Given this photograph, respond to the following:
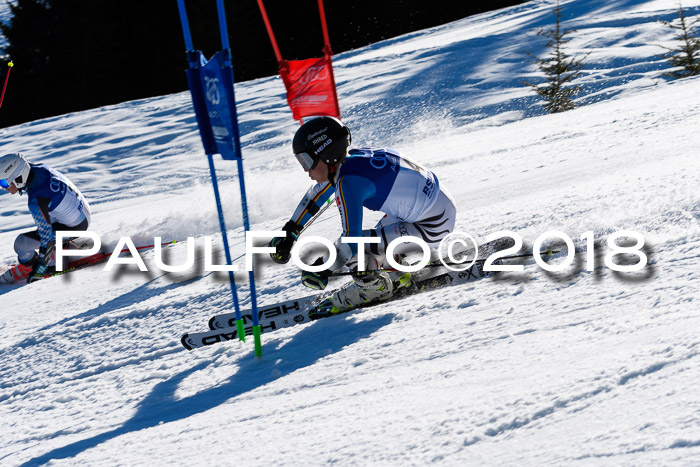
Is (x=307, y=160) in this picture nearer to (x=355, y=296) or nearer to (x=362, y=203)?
(x=362, y=203)

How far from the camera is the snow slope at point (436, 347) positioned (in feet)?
8.70

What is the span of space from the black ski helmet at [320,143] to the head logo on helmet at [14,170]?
423cm

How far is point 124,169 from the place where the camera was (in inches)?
543

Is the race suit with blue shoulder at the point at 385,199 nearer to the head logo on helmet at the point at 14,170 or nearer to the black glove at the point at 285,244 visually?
the black glove at the point at 285,244

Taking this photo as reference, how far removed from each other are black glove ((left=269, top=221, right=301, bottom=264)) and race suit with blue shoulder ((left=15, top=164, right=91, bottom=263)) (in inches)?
133

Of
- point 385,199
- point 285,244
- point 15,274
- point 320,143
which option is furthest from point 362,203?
point 15,274

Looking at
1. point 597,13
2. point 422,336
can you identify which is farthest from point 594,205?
point 597,13

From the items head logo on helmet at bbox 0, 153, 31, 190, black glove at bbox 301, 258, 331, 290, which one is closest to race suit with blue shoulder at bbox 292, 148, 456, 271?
black glove at bbox 301, 258, 331, 290

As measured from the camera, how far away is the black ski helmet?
13.5ft

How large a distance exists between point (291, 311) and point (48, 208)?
→ 12.7 ft

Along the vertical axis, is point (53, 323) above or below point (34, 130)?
below

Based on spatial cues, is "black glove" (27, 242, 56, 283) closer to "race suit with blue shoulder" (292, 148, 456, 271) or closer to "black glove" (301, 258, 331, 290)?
"race suit with blue shoulder" (292, 148, 456, 271)

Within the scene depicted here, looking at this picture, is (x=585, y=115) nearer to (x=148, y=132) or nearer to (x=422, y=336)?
(x=422, y=336)

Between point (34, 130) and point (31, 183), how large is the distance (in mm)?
12165
